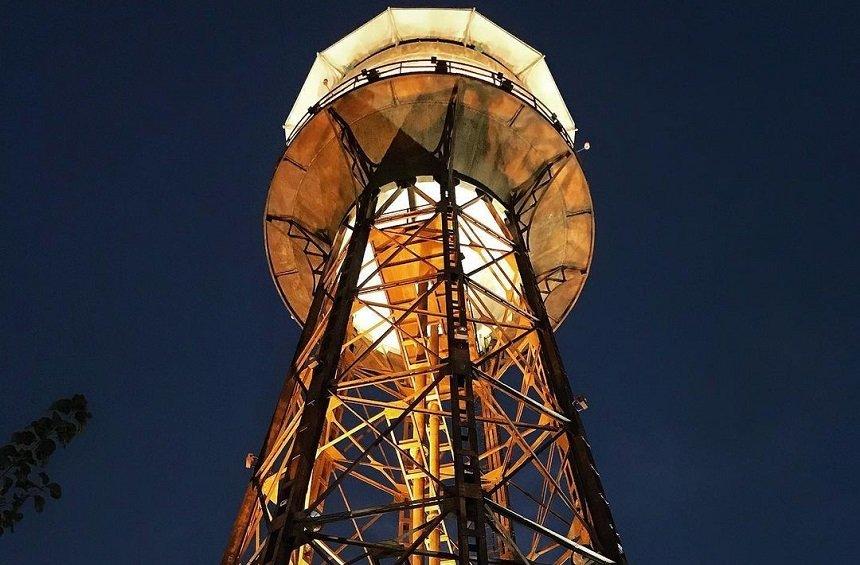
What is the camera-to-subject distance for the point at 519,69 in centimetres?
1814

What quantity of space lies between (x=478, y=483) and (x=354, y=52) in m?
11.4

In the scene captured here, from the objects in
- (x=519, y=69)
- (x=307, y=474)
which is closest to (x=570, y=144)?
(x=519, y=69)

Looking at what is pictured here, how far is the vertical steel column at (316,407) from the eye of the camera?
Answer: 9969 millimetres

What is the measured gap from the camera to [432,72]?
15555mm

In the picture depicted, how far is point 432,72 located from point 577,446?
7.13 m

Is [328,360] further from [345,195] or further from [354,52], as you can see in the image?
[354,52]

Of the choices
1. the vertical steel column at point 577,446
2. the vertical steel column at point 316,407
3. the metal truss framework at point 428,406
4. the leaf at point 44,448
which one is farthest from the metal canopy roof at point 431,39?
the leaf at point 44,448

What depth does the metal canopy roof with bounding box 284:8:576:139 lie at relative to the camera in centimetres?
1780

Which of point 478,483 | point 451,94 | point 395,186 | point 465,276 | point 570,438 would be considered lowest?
point 478,483

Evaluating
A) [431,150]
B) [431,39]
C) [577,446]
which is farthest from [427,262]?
[431,39]

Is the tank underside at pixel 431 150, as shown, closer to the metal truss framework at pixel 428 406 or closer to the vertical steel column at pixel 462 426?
the metal truss framework at pixel 428 406

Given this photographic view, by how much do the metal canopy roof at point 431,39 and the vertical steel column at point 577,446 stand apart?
5105 mm

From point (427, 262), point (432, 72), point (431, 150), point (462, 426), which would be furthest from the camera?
point (431, 150)

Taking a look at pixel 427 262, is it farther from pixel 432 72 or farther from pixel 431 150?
pixel 432 72
